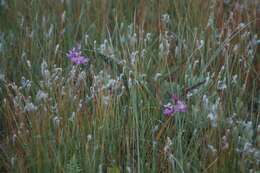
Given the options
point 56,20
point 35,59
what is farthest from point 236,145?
point 56,20

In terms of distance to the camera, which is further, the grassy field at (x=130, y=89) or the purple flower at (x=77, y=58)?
the purple flower at (x=77, y=58)

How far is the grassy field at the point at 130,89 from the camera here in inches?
95.5

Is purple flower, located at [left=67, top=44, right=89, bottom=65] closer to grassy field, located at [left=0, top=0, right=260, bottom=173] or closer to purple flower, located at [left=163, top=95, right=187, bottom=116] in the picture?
grassy field, located at [left=0, top=0, right=260, bottom=173]

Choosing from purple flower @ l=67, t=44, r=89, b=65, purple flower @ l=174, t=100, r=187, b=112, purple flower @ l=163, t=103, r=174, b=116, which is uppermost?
purple flower @ l=67, t=44, r=89, b=65

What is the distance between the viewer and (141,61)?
9.78ft

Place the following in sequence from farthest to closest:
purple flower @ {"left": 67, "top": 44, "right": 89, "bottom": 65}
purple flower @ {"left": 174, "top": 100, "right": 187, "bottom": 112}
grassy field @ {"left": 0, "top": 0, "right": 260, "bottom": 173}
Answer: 1. purple flower @ {"left": 67, "top": 44, "right": 89, "bottom": 65}
2. purple flower @ {"left": 174, "top": 100, "right": 187, "bottom": 112}
3. grassy field @ {"left": 0, "top": 0, "right": 260, "bottom": 173}

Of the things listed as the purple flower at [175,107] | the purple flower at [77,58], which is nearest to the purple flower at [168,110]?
the purple flower at [175,107]

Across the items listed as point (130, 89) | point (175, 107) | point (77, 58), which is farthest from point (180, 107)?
point (77, 58)

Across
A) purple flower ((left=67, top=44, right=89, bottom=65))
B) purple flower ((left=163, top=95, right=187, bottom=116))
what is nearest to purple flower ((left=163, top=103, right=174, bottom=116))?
purple flower ((left=163, top=95, right=187, bottom=116))

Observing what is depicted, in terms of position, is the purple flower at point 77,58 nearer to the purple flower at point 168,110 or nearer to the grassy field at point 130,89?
the grassy field at point 130,89

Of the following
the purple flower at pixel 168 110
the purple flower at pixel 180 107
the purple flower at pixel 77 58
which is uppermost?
the purple flower at pixel 77 58

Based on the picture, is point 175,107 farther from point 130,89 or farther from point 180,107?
point 130,89

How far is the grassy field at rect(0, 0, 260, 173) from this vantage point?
243 centimetres

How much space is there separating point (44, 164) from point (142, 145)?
411 mm
